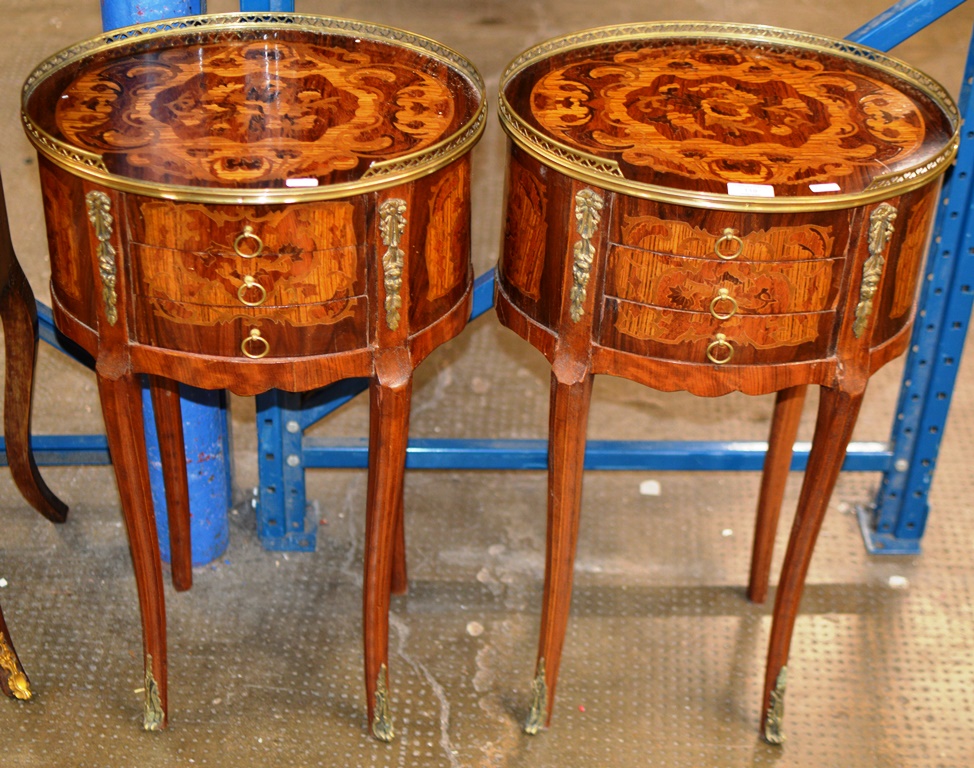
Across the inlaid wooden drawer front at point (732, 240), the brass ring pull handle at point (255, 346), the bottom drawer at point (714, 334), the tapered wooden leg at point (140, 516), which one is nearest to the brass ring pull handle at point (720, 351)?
the bottom drawer at point (714, 334)

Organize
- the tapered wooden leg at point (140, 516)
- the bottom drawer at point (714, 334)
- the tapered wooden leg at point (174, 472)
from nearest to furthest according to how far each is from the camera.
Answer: the bottom drawer at point (714, 334), the tapered wooden leg at point (140, 516), the tapered wooden leg at point (174, 472)

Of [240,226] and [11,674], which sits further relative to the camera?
[11,674]

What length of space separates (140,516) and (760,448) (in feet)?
4.43

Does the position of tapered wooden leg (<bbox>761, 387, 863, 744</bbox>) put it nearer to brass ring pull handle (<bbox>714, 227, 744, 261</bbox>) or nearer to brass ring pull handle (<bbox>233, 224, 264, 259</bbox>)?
brass ring pull handle (<bbox>714, 227, 744, 261</bbox>)

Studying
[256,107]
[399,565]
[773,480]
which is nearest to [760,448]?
[773,480]

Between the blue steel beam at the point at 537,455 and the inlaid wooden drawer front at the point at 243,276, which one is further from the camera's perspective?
the blue steel beam at the point at 537,455

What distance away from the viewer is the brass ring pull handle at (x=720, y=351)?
189cm

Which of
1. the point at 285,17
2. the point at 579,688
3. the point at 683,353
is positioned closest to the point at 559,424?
the point at 683,353

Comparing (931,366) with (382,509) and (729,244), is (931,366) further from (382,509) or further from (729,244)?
(382,509)

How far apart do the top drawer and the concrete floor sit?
101cm

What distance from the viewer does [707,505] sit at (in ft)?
9.84

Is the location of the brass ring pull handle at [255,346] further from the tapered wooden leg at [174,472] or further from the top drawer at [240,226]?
the tapered wooden leg at [174,472]

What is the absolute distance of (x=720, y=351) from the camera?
191cm

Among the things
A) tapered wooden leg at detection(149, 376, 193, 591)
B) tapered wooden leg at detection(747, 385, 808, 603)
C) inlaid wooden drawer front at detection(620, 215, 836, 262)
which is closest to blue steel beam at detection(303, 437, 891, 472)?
tapered wooden leg at detection(747, 385, 808, 603)
